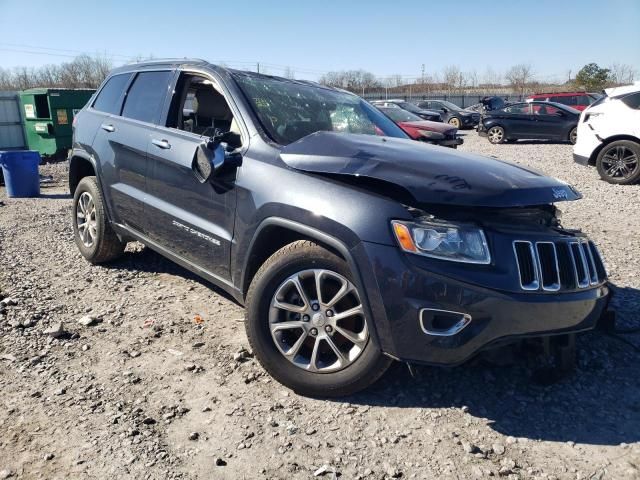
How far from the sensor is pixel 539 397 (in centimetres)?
289

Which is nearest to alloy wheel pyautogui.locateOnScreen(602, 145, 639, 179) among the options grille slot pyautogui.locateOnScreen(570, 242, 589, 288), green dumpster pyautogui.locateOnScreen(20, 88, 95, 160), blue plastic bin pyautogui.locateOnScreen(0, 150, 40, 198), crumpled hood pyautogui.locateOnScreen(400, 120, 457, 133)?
crumpled hood pyautogui.locateOnScreen(400, 120, 457, 133)

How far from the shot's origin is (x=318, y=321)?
9.10 ft

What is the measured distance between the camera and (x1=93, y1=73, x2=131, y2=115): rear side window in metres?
4.73

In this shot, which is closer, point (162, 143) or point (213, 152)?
point (213, 152)

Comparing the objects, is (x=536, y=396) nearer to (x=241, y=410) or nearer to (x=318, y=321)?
(x=318, y=321)

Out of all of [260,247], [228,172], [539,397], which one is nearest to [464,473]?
[539,397]

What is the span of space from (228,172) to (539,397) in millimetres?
2204

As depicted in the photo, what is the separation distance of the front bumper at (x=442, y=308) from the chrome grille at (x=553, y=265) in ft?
0.20

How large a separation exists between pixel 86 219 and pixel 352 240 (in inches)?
138

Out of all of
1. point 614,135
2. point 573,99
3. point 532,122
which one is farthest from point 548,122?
point 614,135

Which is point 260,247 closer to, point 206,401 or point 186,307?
point 206,401

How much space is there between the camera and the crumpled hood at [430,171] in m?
2.49

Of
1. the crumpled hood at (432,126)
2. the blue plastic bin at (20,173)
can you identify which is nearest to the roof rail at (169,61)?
the blue plastic bin at (20,173)

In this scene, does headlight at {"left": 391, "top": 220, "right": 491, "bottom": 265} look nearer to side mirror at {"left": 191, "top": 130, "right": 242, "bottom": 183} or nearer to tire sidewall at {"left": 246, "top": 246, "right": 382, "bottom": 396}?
tire sidewall at {"left": 246, "top": 246, "right": 382, "bottom": 396}
